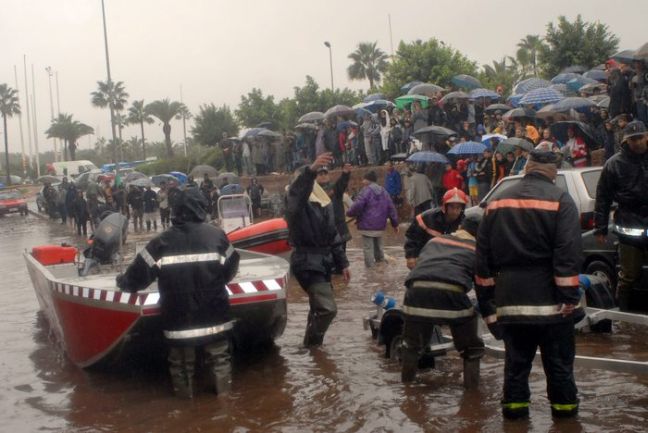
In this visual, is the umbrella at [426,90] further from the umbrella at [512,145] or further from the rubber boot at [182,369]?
the rubber boot at [182,369]

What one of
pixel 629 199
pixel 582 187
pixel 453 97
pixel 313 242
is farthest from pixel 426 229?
pixel 453 97

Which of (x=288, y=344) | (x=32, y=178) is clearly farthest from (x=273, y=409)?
(x=32, y=178)

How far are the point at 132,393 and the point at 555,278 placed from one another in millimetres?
3957

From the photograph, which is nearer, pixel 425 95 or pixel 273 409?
pixel 273 409

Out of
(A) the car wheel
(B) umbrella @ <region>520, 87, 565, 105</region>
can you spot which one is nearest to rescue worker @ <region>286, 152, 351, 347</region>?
(A) the car wheel

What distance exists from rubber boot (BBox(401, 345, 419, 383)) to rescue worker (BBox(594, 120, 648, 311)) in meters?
2.21

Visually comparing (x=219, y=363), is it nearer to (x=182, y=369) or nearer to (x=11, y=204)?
(x=182, y=369)

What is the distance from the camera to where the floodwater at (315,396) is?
5984mm

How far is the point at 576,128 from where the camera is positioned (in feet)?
49.0

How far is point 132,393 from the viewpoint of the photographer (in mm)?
7453

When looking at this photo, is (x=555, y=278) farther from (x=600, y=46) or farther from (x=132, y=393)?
(x=600, y=46)

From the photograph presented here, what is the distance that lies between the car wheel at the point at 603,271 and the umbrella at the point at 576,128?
5.95m

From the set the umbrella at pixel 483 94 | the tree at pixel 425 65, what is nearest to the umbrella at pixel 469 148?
the umbrella at pixel 483 94

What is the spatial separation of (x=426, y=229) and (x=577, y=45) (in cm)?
2546
